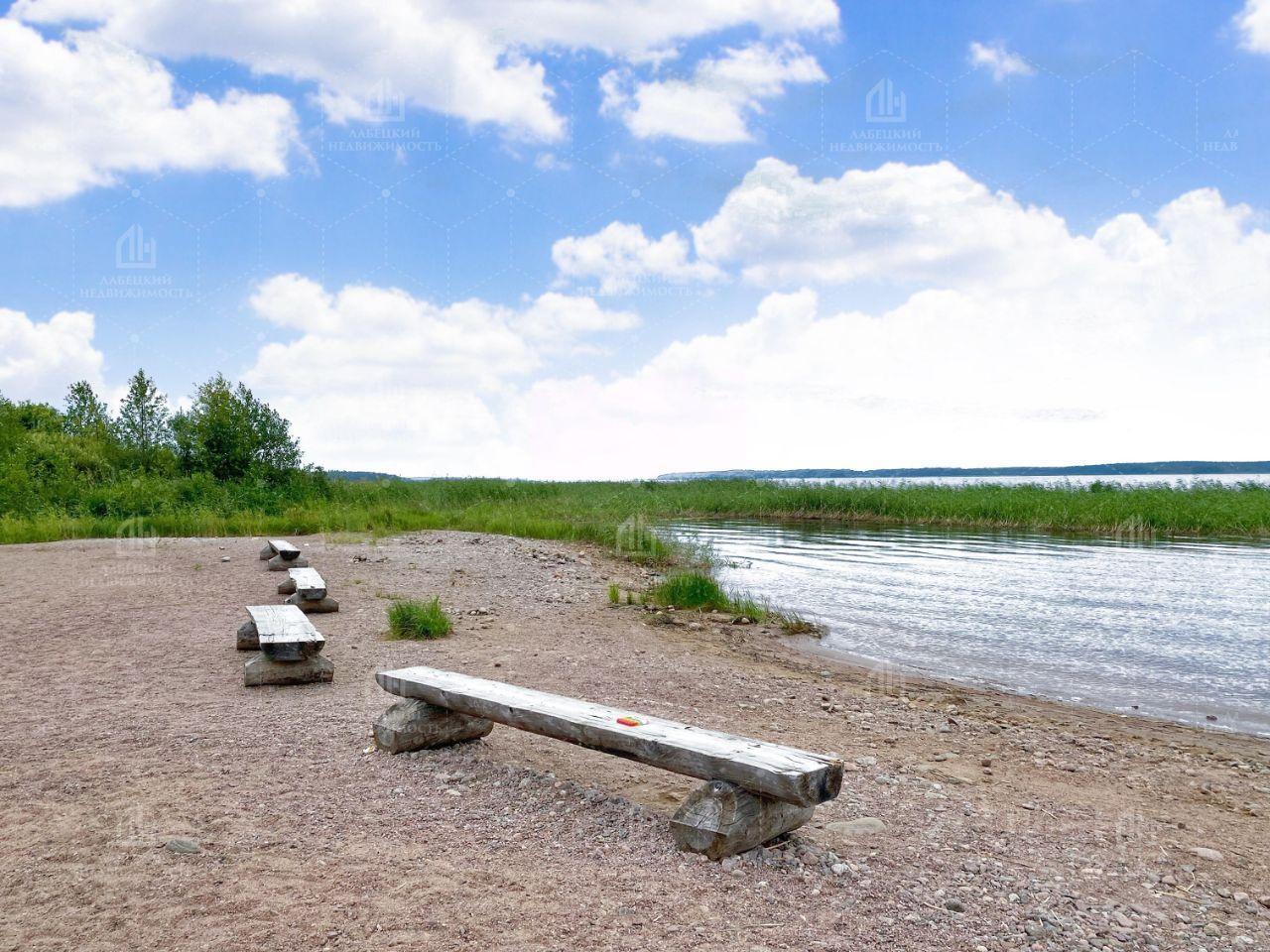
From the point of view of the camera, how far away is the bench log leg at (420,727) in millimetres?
4688

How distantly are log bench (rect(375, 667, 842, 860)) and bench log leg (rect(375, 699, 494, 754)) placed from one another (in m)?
0.29

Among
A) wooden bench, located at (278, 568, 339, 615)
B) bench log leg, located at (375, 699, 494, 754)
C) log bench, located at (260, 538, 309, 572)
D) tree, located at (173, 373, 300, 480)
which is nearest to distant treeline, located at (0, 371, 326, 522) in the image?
tree, located at (173, 373, 300, 480)

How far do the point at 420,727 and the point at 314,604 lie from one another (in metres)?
5.15

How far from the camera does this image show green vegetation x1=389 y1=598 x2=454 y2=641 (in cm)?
813

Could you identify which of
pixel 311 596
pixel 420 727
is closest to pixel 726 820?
pixel 420 727

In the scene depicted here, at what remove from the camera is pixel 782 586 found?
44.9 ft

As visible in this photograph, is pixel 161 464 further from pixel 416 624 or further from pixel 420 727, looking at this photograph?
pixel 420 727

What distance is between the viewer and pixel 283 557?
11.8 m

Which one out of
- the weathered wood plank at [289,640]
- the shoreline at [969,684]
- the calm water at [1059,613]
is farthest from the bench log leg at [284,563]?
the shoreline at [969,684]

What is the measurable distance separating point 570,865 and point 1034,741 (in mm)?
3982

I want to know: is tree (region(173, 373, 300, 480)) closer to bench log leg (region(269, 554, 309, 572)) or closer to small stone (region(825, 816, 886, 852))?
bench log leg (region(269, 554, 309, 572))

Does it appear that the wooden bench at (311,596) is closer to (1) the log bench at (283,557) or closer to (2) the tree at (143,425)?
(1) the log bench at (283,557)

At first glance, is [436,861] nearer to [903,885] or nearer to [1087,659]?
[903,885]

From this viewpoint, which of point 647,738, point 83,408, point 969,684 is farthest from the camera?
point 83,408
